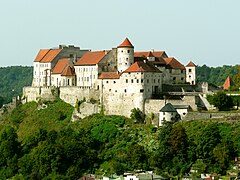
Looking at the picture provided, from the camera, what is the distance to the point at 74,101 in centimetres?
8638

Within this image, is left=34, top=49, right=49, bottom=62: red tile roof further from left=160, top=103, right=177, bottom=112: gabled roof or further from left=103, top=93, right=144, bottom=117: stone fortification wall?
left=160, top=103, right=177, bottom=112: gabled roof

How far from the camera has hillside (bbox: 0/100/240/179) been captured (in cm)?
6738

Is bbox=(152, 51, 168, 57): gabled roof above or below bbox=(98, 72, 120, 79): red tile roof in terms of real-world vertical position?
above

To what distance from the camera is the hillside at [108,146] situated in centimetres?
6738

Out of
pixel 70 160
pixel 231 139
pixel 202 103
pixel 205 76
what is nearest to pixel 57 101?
pixel 70 160

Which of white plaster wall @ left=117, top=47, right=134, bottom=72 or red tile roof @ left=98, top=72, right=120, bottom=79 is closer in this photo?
red tile roof @ left=98, top=72, right=120, bottom=79

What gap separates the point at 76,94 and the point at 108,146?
12.0 m

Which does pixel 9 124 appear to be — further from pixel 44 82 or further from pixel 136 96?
pixel 136 96

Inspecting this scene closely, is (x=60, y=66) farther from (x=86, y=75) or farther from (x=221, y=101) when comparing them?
(x=221, y=101)

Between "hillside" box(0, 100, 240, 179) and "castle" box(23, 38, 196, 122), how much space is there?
2037mm

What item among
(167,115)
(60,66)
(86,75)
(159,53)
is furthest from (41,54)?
(167,115)

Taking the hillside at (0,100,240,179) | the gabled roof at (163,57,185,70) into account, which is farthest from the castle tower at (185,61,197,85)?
the hillside at (0,100,240,179)

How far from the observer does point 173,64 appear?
8494cm

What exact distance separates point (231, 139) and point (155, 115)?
10.4 m
